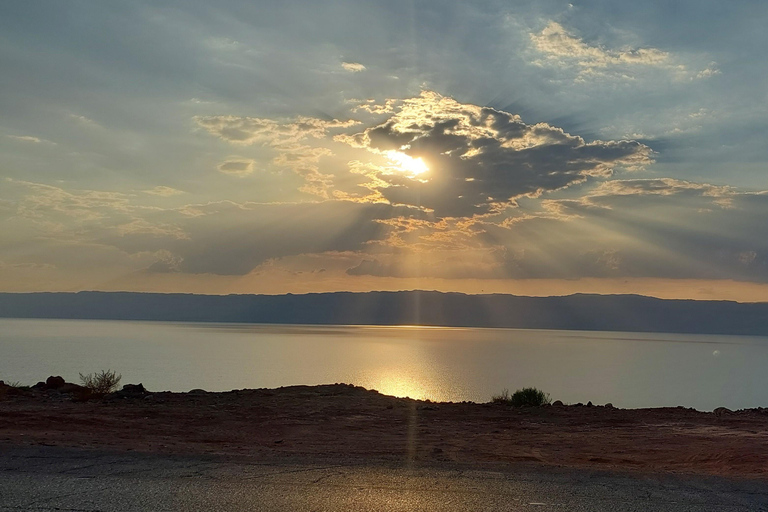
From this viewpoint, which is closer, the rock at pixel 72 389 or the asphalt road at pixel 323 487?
the asphalt road at pixel 323 487

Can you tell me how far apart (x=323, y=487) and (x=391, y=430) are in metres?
9.16

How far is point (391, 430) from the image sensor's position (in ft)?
62.0

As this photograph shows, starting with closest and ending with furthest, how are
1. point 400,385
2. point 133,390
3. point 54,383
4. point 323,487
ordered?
point 323,487
point 133,390
point 54,383
point 400,385

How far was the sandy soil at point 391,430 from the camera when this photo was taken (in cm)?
1411

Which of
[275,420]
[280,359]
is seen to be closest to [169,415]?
[275,420]

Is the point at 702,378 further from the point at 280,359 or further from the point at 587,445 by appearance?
the point at 587,445

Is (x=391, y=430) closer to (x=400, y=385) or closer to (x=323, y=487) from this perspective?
(x=323, y=487)

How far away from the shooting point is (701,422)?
72.2 feet

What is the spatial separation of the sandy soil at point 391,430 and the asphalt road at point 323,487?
154cm

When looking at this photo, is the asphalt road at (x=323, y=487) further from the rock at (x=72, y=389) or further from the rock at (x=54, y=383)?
the rock at (x=54, y=383)

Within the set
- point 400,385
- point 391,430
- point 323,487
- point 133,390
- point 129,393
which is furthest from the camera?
point 400,385

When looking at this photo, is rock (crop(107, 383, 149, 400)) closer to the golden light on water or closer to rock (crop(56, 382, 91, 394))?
rock (crop(56, 382, 91, 394))

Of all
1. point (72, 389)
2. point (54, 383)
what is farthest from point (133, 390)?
point (54, 383)

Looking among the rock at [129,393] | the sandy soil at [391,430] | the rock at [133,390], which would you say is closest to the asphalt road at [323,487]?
the sandy soil at [391,430]
